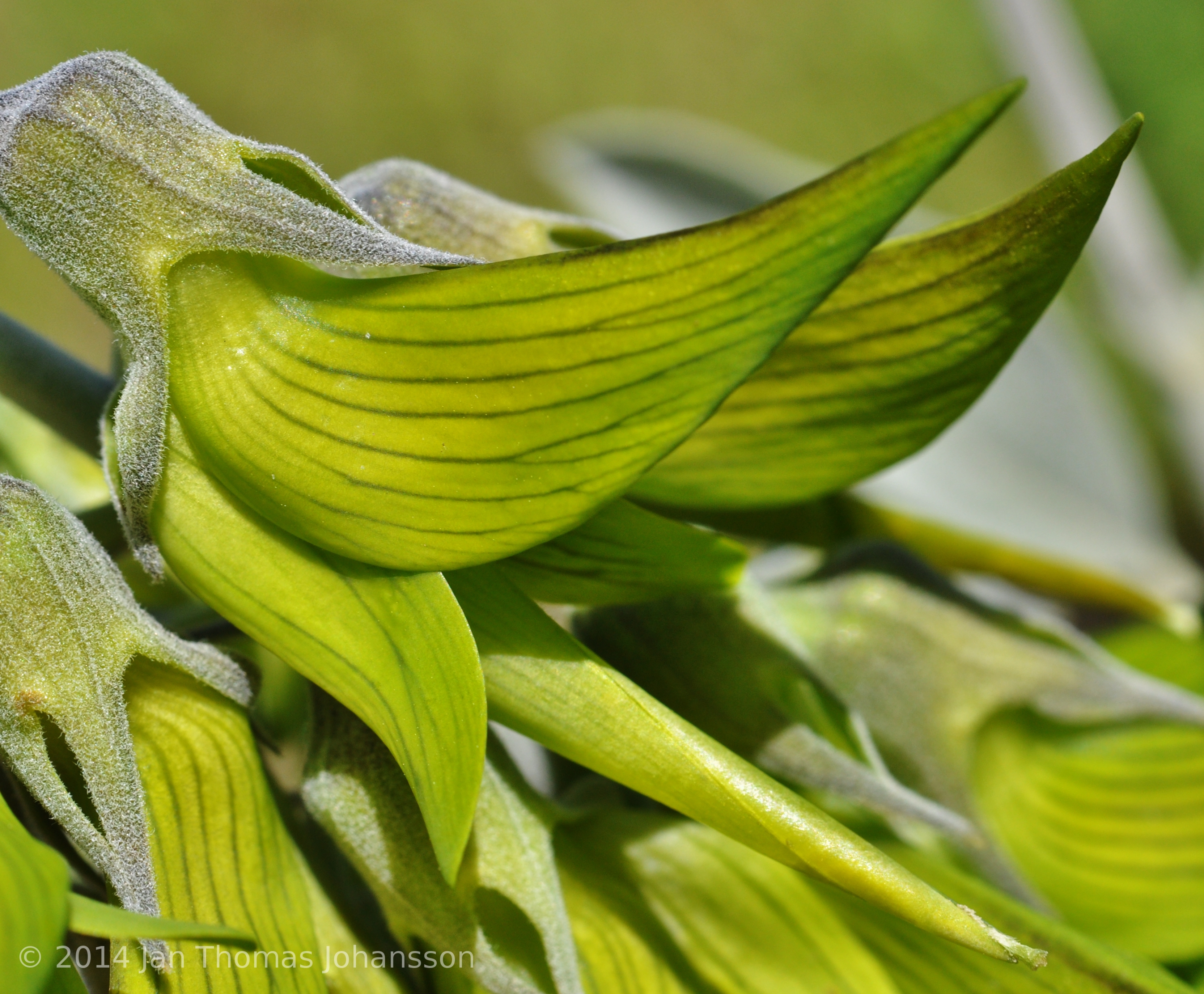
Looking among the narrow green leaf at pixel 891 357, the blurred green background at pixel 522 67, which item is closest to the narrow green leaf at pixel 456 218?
the narrow green leaf at pixel 891 357

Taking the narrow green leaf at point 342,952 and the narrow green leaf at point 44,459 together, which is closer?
the narrow green leaf at point 342,952

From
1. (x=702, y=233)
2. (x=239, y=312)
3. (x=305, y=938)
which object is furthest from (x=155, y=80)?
(x=305, y=938)

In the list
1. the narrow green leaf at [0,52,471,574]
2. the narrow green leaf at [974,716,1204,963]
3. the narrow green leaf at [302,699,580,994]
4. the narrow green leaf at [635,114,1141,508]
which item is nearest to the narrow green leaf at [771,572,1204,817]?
the narrow green leaf at [974,716,1204,963]

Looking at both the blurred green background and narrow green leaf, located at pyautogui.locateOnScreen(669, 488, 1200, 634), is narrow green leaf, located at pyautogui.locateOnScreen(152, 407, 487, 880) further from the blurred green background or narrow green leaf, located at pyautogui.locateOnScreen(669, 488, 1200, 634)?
the blurred green background

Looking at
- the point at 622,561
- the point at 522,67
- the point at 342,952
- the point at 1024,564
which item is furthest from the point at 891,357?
the point at 522,67

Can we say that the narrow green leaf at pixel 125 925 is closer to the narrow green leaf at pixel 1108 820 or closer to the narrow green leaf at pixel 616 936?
the narrow green leaf at pixel 616 936

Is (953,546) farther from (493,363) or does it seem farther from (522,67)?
(522,67)
